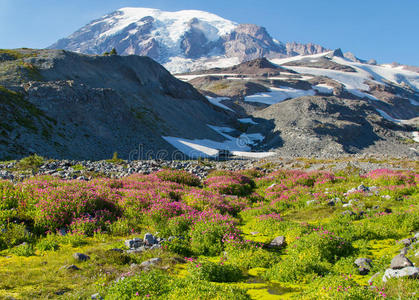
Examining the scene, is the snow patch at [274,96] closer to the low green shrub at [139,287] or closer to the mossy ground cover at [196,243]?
the mossy ground cover at [196,243]

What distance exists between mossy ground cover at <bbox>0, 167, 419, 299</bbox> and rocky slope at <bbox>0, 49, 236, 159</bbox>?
73.5 ft

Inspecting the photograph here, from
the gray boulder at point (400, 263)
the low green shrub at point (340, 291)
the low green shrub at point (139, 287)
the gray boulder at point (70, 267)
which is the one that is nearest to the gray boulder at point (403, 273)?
the gray boulder at point (400, 263)

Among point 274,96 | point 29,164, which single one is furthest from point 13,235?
point 274,96

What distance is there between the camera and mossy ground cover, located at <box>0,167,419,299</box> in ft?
19.2

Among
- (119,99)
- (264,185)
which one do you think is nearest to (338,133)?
(119,99)

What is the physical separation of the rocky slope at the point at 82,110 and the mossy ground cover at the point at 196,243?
2239cm

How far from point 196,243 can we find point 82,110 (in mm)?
41124

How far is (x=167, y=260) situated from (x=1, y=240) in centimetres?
481

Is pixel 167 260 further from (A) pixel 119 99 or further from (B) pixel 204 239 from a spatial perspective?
(A) pixel 119 99

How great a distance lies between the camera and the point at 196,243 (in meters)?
8.70

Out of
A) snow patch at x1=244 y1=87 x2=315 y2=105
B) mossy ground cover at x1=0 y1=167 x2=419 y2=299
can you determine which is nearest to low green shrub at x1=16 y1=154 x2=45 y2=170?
mossy ground cover at x1=0 y1=167 x2=419 y2=299

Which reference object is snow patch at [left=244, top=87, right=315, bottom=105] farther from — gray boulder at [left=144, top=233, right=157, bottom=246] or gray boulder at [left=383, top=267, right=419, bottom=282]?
gray boulder at [left=383, top=267, right=419, bottom=282]

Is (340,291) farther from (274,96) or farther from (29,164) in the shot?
(274,96)

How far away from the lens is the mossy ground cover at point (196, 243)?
5840 millimetres
